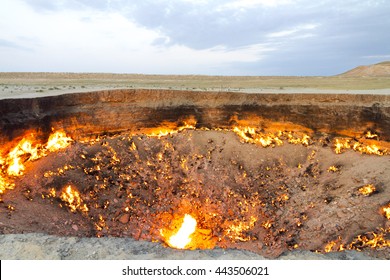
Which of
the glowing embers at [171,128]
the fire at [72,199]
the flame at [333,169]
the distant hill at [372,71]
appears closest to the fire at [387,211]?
the flame at [333,169]

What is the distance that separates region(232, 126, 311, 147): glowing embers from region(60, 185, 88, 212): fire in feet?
24.9

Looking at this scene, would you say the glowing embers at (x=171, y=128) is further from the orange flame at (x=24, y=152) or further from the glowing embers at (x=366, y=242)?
the glowing embers at (x=366, y=242)

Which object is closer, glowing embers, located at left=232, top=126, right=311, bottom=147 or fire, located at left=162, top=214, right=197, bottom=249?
fire, located at left=162, top=214, right=197, bottom=249

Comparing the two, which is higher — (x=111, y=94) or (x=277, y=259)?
(x=111, y=94)

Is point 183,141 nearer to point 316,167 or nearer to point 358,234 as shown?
point 316,167

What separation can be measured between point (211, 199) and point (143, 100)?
19.1ft

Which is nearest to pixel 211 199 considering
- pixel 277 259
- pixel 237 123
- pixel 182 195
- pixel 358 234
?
pixel 182 195

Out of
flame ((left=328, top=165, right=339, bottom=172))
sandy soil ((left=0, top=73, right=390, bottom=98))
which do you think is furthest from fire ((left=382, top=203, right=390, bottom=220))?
sandy soil ((left=0, top=73, right=390, bottom=98))

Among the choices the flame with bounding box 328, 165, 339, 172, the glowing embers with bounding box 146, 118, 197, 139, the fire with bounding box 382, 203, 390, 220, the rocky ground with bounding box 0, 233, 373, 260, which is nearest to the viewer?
the rocky ground with bounding box 0, 233, 373, 260

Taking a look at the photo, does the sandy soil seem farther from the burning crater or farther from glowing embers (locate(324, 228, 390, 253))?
glowing embers (locate(324, 228, 390, 253))

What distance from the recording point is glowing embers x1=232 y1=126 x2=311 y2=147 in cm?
1449

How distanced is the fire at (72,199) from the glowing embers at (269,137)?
24.9ft

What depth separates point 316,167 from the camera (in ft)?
43.8

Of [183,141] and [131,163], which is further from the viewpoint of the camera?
[183,141]
